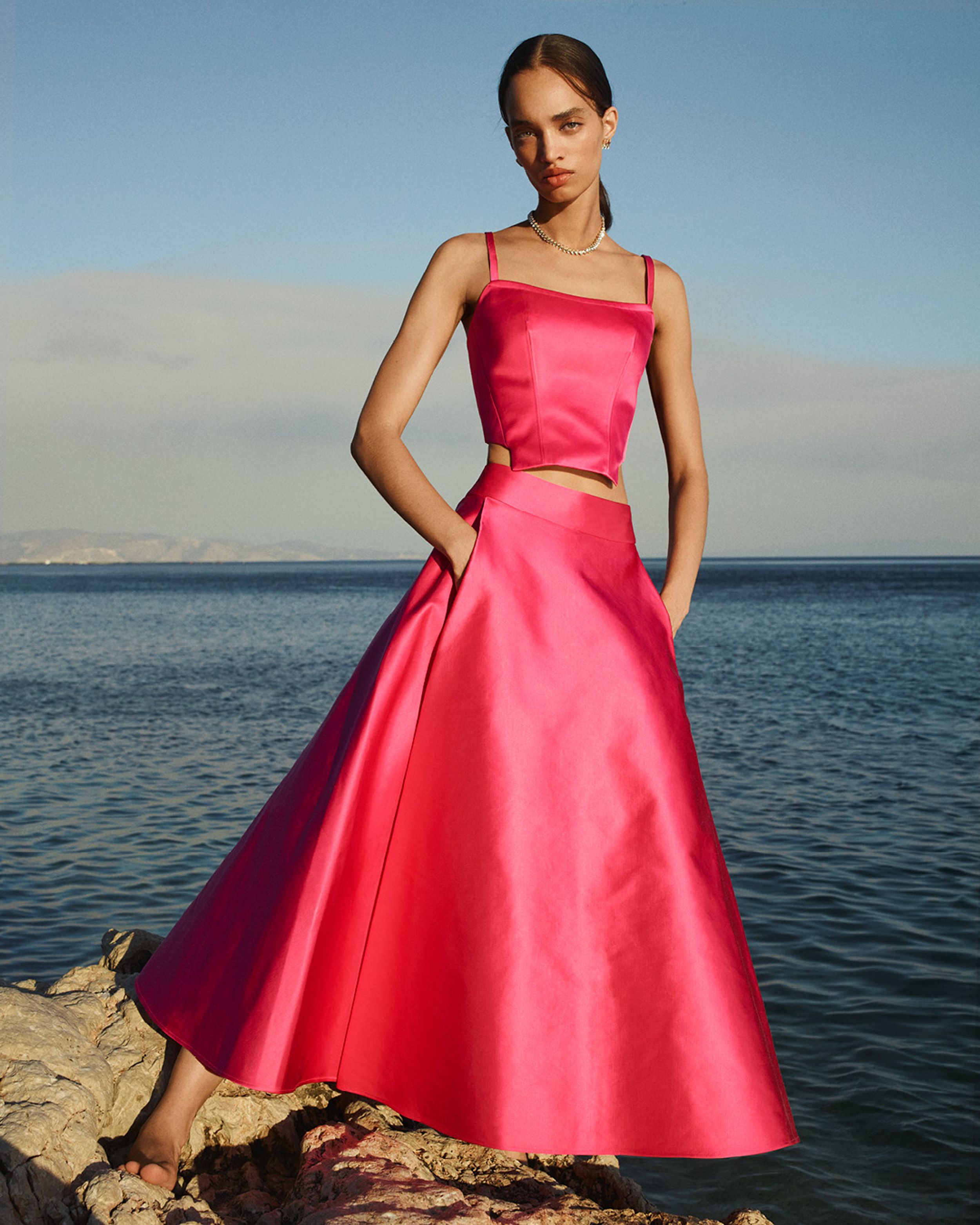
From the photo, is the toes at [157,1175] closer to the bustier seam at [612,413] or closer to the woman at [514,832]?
the woman at [514,832]

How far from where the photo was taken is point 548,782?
232 cm

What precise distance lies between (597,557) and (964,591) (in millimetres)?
70548

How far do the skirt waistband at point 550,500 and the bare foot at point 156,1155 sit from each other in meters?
1.54

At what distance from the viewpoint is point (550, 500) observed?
8.27 feet

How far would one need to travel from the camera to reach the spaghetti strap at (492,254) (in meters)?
2.53

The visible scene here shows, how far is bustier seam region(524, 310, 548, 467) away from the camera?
2.47 meters

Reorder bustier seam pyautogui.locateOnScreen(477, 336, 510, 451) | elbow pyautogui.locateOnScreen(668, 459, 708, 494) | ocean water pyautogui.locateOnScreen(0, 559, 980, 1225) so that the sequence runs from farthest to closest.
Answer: ocean water pyautogui.locateOnScreen(0, 559, 980, 1225) < elbow pyautogui.locateOnScreen(668, 459, 708, 494) < bustier seam pyautogui.locateOnScreen(477, 336, 510, 451)

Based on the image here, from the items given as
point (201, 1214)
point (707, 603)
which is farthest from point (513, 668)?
point (707, 603)

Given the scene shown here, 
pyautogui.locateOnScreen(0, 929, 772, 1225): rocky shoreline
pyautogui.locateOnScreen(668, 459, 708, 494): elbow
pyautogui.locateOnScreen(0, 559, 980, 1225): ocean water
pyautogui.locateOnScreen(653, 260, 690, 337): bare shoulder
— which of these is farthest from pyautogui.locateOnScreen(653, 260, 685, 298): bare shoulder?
pyautogui.locateOnScreen(0, 559, 980, 1225): ocean water

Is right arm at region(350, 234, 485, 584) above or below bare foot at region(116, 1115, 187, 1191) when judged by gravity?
above

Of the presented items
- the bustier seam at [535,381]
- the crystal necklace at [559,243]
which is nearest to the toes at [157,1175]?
the bustier seam at [535,381]

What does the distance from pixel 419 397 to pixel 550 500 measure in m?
0.37

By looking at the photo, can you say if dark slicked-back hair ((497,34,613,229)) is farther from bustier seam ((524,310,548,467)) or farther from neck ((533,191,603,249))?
bustier seam ((524,310,548,467))

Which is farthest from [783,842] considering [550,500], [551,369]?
[551,369]
